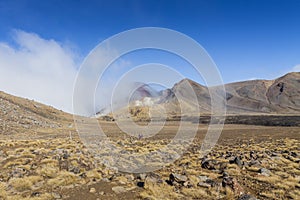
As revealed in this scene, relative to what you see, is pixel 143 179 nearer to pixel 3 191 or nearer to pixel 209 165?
pixel 209 165

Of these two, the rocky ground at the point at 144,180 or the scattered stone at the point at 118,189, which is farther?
the scattered stone at the point at 118,189

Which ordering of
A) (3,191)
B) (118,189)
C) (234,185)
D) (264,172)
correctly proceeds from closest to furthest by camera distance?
(3,191), (234,185), (118,189), (264,172)

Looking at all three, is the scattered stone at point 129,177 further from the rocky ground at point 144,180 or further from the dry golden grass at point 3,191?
the dry golden grass at point 3,191

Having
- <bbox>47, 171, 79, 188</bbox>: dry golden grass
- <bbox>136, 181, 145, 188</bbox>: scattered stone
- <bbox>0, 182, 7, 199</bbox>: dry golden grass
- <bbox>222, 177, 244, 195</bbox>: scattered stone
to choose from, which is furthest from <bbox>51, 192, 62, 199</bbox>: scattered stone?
<bbox>222, 177, 244, 195</bbox>: scattered stone

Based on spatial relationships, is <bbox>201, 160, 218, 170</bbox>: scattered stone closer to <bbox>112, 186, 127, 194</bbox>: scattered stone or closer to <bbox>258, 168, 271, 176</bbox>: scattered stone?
<bbox>258, 168, 271, 176</bbox>: scattered stone

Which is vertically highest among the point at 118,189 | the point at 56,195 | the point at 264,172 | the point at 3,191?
the point at 3,191

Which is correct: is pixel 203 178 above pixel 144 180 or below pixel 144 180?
below

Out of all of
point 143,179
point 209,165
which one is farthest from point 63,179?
point 209,165

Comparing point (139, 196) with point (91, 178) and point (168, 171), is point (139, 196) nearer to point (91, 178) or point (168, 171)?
point (91, 178)

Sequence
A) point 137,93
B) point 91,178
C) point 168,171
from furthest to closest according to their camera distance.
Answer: point 137,93
point 168,171
point 91,178

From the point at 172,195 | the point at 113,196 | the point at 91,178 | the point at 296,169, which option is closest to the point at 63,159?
the point at 91,178

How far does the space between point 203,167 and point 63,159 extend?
8.39 metres

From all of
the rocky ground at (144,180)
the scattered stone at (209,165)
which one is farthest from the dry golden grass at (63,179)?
the scattered stone at (209,165)

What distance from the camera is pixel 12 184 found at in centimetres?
1071
